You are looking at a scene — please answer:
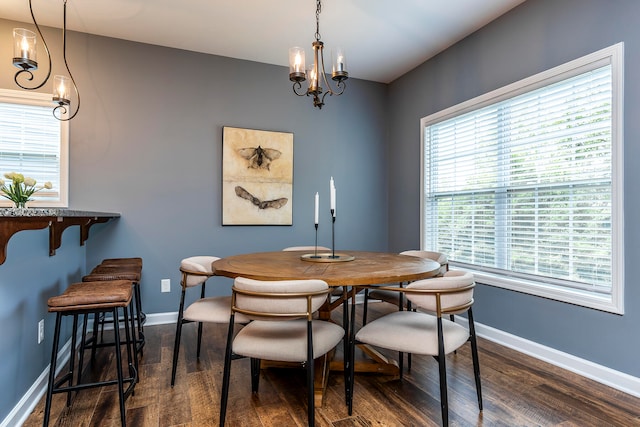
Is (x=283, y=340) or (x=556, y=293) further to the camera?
(x=556, y=293)

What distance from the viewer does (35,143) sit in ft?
10.3

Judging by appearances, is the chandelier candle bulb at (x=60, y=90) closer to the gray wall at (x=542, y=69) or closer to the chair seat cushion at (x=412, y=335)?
the chair seat cushion at (x=412, y=335)

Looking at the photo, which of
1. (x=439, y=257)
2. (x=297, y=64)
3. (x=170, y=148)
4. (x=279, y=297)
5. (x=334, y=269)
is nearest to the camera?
(x=279, y=297)

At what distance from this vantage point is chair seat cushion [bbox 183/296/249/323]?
6.88ft

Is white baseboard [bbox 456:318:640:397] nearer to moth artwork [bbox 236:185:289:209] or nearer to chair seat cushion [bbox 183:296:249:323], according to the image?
chair seat cushion [bbox 183:296:249:323]

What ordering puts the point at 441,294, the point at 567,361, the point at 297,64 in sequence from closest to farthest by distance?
the point at 441,294 → the point at 297,64 → the point at 567,361

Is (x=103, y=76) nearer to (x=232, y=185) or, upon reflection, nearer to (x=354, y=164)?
(x=232, y=185)

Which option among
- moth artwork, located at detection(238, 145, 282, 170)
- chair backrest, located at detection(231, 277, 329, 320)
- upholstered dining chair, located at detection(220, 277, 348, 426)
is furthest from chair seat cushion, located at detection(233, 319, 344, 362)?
moth artwork, located at detection(238, 145, 282, 170)

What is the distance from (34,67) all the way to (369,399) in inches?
109

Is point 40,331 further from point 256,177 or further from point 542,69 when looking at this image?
point 542,69

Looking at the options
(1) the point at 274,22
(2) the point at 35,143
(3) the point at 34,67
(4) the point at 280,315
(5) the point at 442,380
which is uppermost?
(1) the point at 274,22

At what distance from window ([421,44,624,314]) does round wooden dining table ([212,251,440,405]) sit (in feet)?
3.37

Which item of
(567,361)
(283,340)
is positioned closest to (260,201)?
(283,340)

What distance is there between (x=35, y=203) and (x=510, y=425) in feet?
12.6
